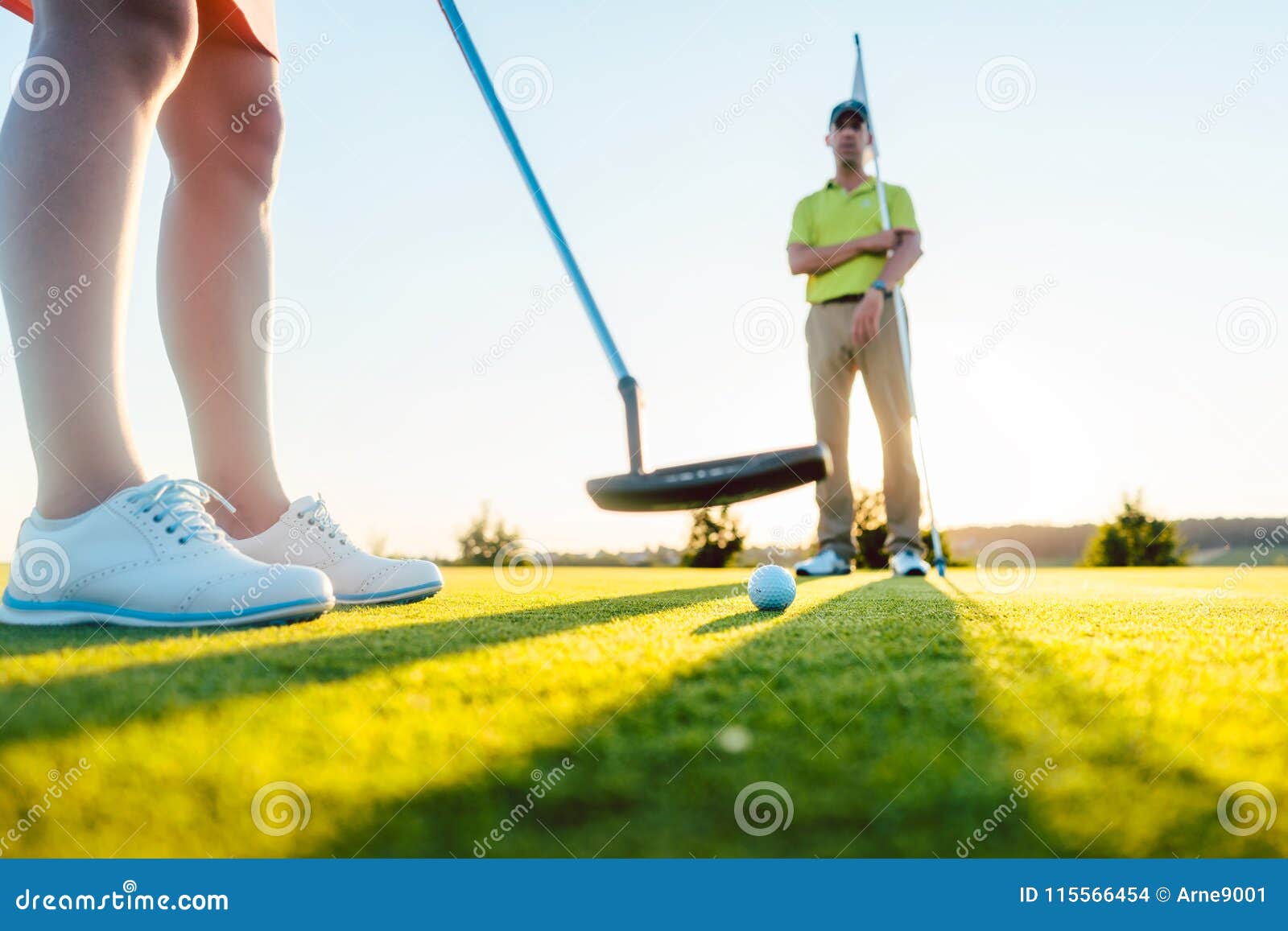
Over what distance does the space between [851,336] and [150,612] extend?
13.9 feet

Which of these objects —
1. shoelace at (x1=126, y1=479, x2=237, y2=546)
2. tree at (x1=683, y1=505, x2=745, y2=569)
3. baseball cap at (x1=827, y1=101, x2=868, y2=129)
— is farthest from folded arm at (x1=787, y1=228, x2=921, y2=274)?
tree at (x1=683, y1=505, x2=745, y2=569)

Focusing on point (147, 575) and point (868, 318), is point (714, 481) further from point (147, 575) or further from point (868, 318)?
point (868, 318)

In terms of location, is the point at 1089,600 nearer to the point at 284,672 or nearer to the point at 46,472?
the point at 284,672

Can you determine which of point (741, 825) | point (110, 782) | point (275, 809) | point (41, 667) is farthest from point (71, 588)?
point (741, 825)

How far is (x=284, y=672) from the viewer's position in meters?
1.03

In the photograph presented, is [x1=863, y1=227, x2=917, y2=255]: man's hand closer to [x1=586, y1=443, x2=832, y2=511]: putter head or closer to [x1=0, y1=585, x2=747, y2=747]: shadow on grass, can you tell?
[x1=586, y1=443, x2=832, y2=511]: putter head

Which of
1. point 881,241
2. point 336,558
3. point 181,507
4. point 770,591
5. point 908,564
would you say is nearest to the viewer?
point 181,507

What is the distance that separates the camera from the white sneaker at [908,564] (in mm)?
4395

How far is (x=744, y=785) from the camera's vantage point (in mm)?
677

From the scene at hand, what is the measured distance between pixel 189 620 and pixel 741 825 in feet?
4.02

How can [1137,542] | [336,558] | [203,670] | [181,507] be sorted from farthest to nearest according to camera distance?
[1137,542], [336,558], [181,507], [203,670]

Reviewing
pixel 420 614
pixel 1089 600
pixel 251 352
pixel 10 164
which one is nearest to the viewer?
pixel 10 164

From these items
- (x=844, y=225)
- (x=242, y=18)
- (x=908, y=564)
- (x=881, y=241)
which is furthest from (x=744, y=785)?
(x=844, y=225)
